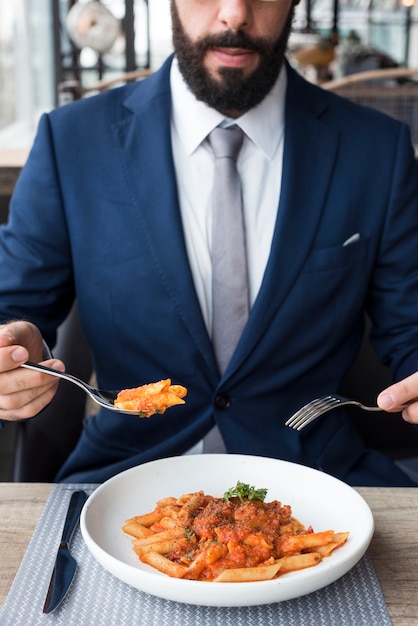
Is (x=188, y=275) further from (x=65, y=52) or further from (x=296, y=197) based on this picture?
(x=65, y=52)

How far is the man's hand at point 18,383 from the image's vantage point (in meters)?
1.11

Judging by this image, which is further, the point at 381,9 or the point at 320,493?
the point at 381,9

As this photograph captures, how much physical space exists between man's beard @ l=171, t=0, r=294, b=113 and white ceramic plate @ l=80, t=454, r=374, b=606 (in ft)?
2.29

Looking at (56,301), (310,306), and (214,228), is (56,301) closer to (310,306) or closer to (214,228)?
(214,228)

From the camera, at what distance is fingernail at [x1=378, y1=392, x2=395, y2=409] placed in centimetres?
112

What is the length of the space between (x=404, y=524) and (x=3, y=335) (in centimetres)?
Answer: 60

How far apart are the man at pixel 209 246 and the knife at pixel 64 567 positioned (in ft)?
1.41

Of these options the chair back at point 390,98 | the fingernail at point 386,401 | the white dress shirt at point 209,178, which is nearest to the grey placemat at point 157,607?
the fingernail at point 386,401

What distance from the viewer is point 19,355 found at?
1.11m

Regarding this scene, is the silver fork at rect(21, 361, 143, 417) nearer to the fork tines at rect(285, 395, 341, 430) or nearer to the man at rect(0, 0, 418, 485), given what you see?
the fork tines at rect(285, 395, 341, 430)

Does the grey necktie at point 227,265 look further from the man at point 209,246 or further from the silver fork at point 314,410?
the silver fork at point 314,410

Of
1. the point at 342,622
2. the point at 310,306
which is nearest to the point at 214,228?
the point at 310,306

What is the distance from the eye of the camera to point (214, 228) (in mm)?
1561

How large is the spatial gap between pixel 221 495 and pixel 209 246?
1.87ft
